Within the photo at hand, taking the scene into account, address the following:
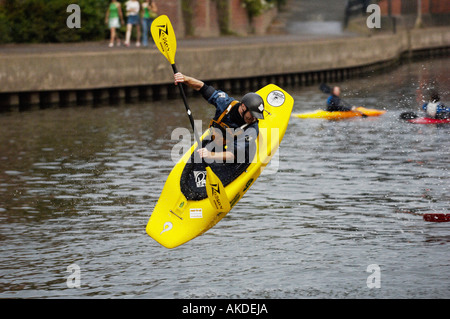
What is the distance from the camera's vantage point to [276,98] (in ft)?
56.3

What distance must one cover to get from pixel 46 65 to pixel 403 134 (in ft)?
36.2

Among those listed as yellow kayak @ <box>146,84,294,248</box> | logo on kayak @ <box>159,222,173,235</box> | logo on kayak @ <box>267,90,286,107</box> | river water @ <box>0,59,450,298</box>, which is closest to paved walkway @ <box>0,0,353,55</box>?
river water @ <box>0,59,450,298</box>

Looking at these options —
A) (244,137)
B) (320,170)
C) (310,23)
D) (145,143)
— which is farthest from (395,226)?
(310,23)

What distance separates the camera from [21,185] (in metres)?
18.3

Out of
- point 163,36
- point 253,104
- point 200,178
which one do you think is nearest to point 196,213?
point 200,178

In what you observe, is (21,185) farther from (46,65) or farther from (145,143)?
(46,65)

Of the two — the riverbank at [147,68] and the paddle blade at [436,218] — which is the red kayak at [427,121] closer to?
the riverbank at [147,68]

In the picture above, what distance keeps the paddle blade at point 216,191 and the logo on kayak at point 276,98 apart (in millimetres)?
3580

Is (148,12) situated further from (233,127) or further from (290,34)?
(290,34)

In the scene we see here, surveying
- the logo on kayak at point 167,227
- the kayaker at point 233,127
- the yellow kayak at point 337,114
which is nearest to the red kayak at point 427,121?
the yellow kayak at point 337,114

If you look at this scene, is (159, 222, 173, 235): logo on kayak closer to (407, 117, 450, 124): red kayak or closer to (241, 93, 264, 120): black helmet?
(241, 93, 264, 120): black helmet

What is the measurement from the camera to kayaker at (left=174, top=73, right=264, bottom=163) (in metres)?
13.9

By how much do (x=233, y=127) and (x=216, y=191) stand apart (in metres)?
1.09
